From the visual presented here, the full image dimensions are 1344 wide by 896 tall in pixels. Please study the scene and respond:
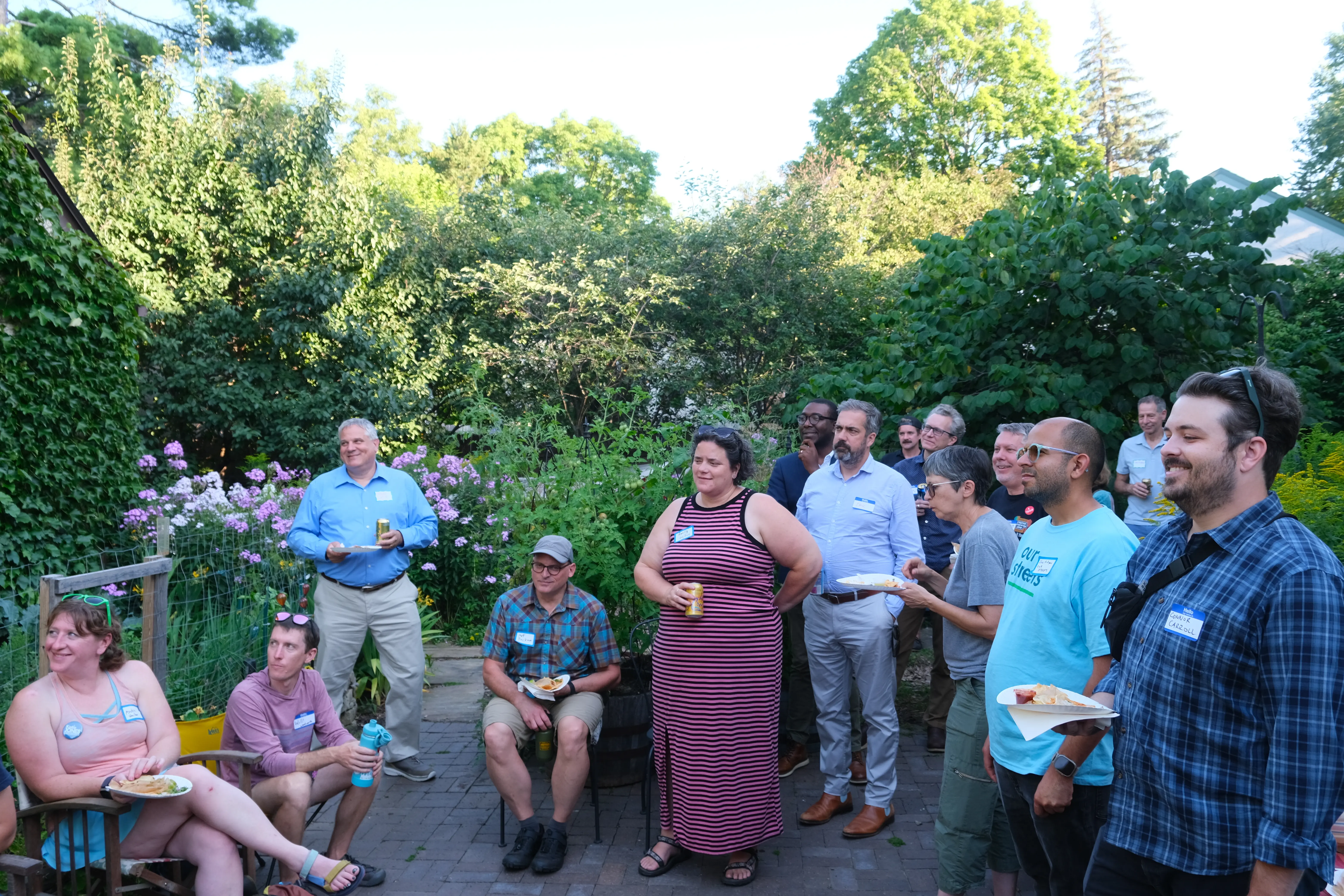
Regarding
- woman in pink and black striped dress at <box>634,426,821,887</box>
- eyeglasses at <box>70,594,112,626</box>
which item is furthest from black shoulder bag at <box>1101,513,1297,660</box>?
eyeglasses at <box>70,594,112,626</box>

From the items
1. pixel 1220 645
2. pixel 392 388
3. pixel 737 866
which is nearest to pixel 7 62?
pixel 392 388

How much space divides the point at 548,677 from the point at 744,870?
1236 millimetres

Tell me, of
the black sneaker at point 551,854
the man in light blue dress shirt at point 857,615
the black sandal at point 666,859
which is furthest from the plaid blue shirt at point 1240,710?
the black sneaker at point 551,854

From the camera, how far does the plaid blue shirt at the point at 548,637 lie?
14.1 feet

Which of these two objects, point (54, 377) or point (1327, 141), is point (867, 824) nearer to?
point (54, 377)

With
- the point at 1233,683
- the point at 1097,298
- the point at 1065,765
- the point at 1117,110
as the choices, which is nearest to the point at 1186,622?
the point at 1233,683

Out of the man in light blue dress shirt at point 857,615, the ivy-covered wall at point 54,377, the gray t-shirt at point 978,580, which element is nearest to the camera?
the gray t-shirt at point 978,580

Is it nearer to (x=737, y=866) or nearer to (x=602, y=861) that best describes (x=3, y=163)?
(x=602, y=861)

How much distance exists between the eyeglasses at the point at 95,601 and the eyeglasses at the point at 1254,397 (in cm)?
362

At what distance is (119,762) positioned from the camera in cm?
324

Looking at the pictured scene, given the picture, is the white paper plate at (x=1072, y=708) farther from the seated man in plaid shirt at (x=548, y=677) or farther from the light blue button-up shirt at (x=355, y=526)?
the light blue button-up shirt at (x=355, y=526)

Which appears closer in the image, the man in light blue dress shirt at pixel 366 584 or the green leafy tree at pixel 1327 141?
the man in light blue dress shirt at pixel 366 584

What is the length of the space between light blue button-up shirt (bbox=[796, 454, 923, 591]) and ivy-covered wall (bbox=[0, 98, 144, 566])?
16.9 ft

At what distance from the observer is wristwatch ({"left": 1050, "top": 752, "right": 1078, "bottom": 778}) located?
225 centimetres
